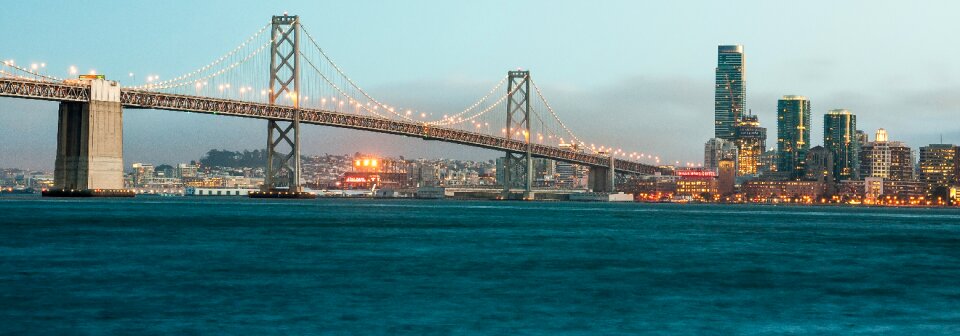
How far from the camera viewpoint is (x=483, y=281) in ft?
80.6

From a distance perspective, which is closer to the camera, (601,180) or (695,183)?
(601,180)

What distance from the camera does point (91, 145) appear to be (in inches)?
2891

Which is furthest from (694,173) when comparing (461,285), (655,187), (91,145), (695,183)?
(461,285)

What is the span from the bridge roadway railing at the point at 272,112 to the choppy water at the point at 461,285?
34.0 m

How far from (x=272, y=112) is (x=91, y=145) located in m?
18.6

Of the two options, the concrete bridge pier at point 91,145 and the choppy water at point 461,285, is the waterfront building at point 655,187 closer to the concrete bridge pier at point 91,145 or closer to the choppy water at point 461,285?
the concrete bridge pier at point 91,145

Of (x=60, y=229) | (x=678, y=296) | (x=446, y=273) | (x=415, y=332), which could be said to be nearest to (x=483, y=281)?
(x=446, y=273)

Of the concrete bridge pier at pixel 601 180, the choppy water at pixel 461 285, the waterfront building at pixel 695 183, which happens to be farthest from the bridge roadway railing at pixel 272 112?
the waterfront building at pixel 695 183

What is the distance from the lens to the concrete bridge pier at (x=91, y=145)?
7381 centimetres

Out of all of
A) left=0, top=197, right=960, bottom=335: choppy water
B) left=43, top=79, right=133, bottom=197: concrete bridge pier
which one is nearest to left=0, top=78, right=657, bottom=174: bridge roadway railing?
left=43, top=79, right=133, bottom=197: concrete bridge pier

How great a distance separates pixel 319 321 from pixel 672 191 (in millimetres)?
176954

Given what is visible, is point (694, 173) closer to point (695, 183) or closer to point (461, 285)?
point (695, 183)

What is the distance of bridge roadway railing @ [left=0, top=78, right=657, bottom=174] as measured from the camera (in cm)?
7331

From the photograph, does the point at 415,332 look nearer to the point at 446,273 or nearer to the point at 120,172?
the point at 446,273
